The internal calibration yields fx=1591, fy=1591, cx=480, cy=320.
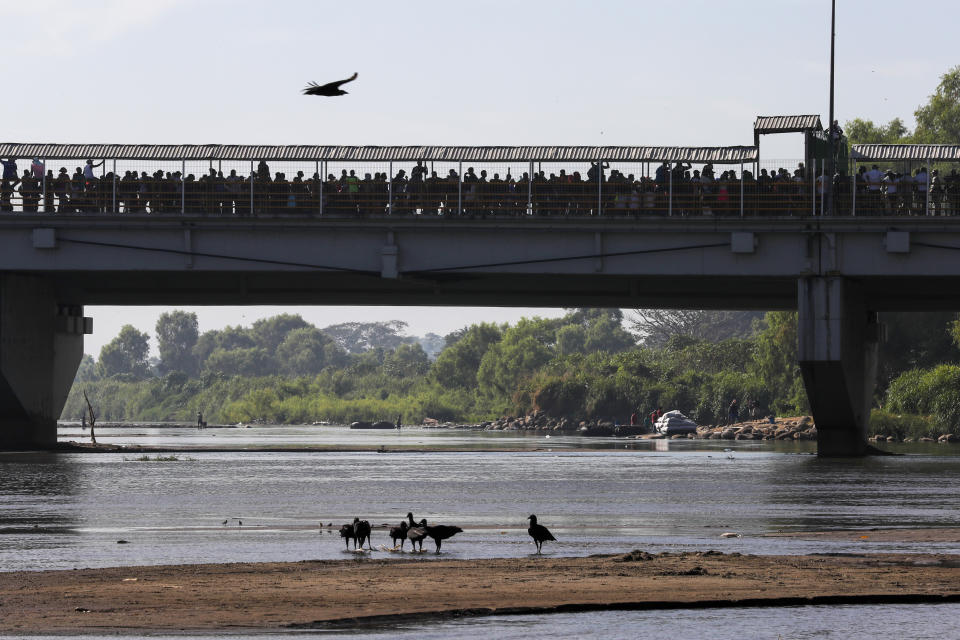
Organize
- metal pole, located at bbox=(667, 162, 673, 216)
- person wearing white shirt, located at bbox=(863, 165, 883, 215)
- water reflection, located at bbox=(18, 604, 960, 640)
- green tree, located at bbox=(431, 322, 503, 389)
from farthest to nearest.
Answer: green tree, located at bbox=(431, 322, 503, 389) < person wearing white shirt, located at bbox=(863, 165, 883, 215) < metal pole, located at bbox=(667, 162, 673, 216) < water reflection, located at bbox=(18, 604, 960, 640)

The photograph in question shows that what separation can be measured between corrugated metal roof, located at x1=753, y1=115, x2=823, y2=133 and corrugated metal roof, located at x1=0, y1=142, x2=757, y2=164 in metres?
1.23

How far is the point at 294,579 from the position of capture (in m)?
17.9

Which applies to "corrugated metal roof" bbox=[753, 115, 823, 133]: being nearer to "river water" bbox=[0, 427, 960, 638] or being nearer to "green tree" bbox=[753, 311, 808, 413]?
"river water" bbox=[0, 427, 960, 638]

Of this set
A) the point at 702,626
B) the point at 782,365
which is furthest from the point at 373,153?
the point at 782,365

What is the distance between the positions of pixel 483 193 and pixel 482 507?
23.7m

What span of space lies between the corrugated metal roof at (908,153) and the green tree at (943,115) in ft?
175

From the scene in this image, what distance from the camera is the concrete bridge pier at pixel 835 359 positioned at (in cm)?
4947

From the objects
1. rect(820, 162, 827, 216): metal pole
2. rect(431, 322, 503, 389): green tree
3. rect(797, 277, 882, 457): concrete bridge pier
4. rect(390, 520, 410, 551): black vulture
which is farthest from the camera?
rect(431, 322, 503, 389): green tree

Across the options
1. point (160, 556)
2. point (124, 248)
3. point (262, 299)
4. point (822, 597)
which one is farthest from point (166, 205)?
point (822, 597)

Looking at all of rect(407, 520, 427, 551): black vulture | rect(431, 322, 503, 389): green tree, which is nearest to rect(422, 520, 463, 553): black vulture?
rect(407, 520, 427, 551): black vulture

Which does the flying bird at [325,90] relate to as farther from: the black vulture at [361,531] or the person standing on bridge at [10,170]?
the person standing on bridge at [10,170]

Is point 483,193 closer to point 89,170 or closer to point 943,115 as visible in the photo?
point 89,170

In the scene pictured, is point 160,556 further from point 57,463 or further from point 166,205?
point 166,205

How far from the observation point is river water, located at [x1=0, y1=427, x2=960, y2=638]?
20.8m
